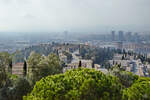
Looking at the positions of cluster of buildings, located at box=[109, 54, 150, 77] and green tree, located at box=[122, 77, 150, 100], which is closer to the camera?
green tree, located at box=[122, 77, 150, 100]

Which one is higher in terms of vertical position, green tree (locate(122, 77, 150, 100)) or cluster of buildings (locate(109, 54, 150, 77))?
green tree (locate(122, 77, 150, 100))

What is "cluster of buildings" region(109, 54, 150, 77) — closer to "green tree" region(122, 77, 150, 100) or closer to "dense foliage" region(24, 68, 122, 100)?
"green tree" region(122, 77, 150, 100)

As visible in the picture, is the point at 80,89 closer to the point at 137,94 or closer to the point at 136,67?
the point at 137,94

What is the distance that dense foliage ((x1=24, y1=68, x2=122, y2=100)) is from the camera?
469 cm

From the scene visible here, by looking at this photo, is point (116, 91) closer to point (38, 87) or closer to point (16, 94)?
point (38, 87)

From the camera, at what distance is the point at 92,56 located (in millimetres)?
31812

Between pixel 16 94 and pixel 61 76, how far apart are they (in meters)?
3.07

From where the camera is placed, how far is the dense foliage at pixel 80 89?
4691mm

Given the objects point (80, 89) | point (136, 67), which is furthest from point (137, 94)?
point (136, 67)

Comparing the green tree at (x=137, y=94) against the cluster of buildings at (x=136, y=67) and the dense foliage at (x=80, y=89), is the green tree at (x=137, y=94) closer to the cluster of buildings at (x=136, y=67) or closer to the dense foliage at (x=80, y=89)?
the dense foliage at (x=80, y=89)

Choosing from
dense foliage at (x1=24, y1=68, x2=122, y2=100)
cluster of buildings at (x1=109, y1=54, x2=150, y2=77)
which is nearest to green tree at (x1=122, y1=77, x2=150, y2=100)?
dense foliage at (x1=24, y1=68, x2=122, y2=100)

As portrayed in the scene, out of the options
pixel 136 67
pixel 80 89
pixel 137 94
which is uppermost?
pixel 80 89

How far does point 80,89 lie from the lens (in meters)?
4.73

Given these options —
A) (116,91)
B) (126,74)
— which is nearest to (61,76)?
(116,91)
